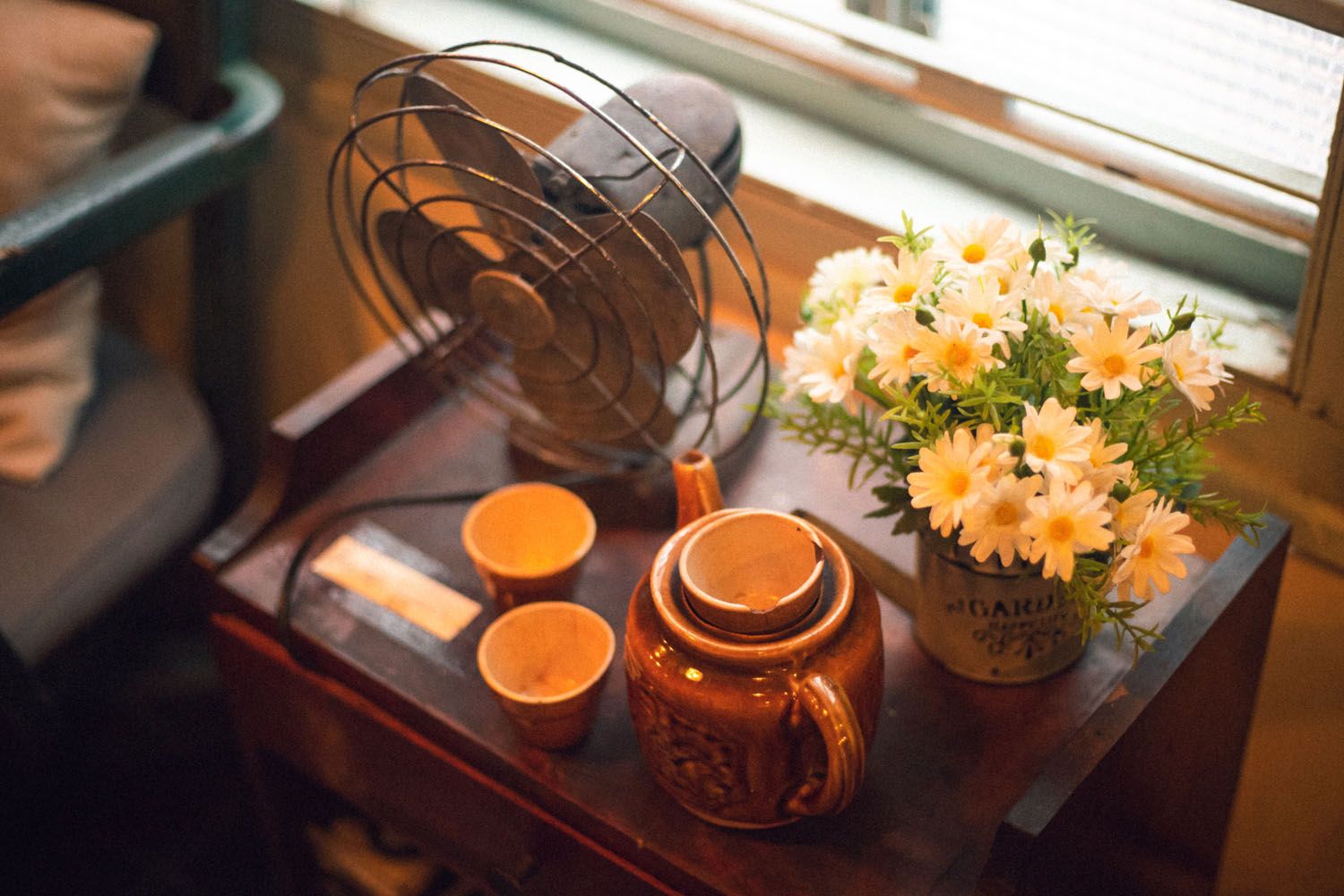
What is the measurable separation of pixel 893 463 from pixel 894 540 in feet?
0.69

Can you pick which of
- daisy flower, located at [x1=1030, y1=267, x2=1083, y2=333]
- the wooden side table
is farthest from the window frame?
daisy flower, located at [x1=1030, y1=267, x2=1083, y2=333]

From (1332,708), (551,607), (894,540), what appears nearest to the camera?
(551,607)

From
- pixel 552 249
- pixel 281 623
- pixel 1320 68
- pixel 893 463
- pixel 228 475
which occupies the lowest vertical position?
pixel 228 475

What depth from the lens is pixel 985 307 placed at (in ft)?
2.72

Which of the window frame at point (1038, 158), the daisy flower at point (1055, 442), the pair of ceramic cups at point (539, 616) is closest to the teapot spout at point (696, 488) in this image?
the pair of ceramic cups at point (539, 616)

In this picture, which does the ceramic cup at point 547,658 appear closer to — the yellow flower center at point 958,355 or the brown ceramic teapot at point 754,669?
the brown ceramic teapot at point 754,669

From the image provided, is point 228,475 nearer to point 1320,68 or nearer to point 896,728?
point 896,728

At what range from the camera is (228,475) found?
188cm

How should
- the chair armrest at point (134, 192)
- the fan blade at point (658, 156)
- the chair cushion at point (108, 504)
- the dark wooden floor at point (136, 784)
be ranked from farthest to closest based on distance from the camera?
the dark wooden floor at point (136, 784)
the chair cushion at point (108, 504)
the chair armrest at point (134, 192)
the fan blade at point (658, 156)

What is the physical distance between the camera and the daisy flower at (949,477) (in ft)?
2.59

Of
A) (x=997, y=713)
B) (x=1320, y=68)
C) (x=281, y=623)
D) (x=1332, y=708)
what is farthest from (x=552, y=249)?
(x=1332, y=708)

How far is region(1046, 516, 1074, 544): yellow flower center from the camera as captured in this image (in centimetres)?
78

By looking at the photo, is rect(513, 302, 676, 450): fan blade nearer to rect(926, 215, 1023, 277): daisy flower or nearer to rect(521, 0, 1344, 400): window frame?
rect(926, 215, 1023, 277): daisy flower

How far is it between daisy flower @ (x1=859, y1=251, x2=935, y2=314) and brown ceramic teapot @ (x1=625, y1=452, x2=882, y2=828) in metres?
0.16
